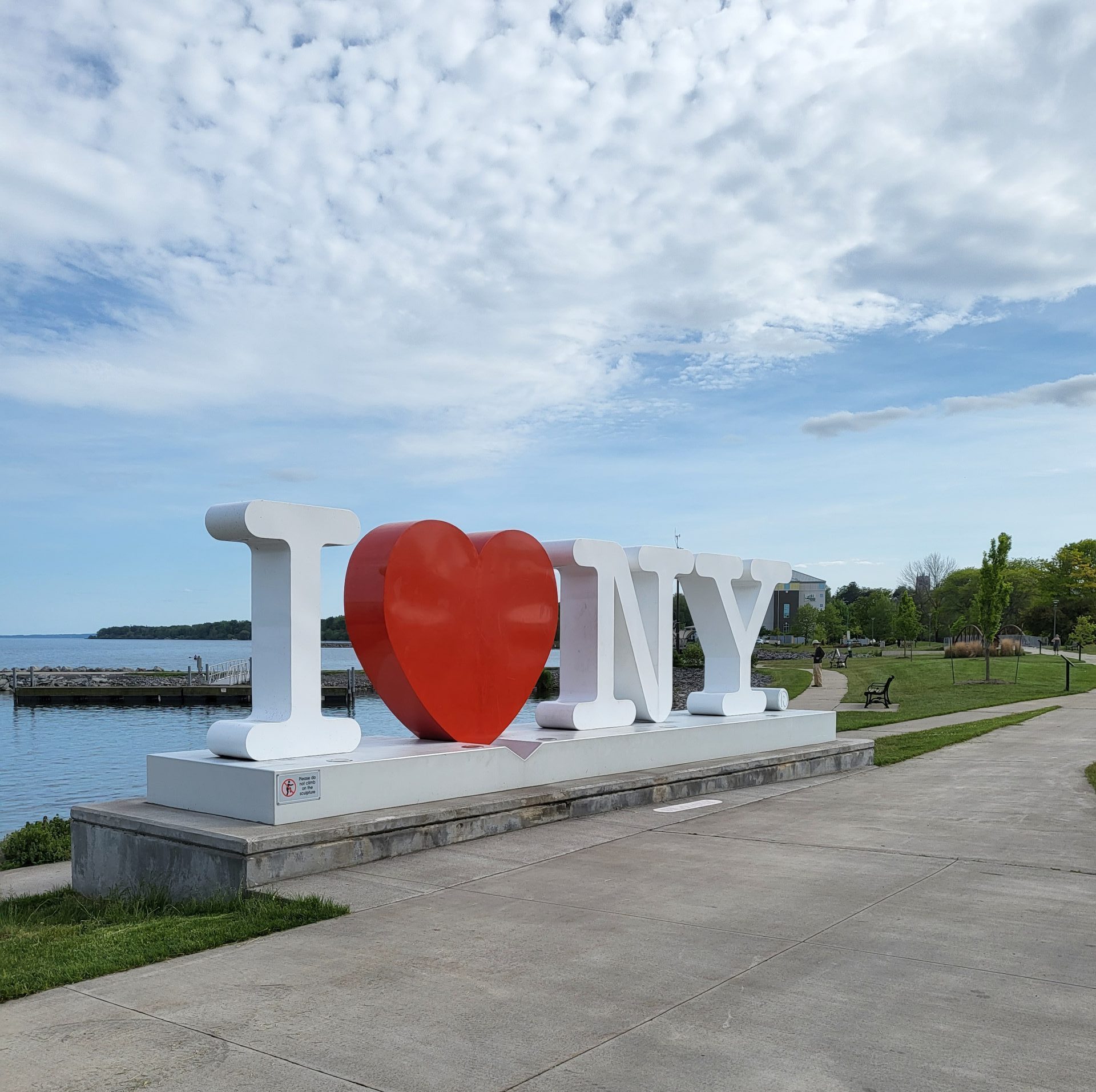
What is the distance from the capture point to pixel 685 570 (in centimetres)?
1313

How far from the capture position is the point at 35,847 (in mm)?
12156

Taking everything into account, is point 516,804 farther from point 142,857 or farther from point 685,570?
point 685,570

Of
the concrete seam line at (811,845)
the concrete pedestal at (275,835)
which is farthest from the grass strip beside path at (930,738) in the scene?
the concrete pedestal at (275,835)

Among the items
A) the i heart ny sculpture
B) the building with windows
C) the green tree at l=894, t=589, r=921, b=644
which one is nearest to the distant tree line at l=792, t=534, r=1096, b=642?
the green tree at l=894, t=589, r=921, b=644

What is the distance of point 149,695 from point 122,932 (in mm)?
63194

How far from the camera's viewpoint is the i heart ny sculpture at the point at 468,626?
8719 millimetres

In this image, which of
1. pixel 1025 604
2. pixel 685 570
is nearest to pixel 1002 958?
pixel 685 570

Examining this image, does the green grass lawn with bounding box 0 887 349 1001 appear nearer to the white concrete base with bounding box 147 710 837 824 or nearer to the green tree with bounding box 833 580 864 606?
the white concrete base with bounding box 147 710 837 824

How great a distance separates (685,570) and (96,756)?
101 ft

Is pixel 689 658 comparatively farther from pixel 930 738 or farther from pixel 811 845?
pixel 811 845

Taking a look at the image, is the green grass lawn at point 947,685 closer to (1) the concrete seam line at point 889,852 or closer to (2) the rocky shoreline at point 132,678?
(2) the rocky shoreline at point 132,678

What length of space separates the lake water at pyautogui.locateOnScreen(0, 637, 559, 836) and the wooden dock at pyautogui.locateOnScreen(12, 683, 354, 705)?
922 millimetres

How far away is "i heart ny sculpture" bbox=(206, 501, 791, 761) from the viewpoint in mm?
8719

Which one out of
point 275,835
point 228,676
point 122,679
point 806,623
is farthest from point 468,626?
point 806,623
